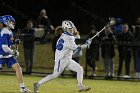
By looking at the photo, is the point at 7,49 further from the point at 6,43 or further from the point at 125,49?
the point at 125,49

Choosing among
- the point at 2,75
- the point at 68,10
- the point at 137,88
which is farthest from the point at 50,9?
the point at 137,88

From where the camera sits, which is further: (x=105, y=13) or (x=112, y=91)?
(x=105, y=13)

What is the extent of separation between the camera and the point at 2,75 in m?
25.3

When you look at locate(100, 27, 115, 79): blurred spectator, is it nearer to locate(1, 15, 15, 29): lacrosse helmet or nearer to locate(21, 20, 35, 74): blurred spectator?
locate(21, 20, 35, 74): blurred spectator

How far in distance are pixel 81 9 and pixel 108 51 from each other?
13.4 m

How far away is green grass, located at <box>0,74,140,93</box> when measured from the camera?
19.7m

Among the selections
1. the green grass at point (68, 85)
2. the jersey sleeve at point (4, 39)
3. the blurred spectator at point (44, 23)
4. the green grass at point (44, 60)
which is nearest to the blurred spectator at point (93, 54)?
the green grass at point (44, 60)

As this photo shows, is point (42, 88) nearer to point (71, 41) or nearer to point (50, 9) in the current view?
point (71, 41)

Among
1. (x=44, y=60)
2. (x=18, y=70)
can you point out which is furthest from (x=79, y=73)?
(x=44, y=60)

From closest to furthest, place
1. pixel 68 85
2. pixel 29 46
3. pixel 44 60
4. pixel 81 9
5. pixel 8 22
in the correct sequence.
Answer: pixel 8 22, pixel 68 85, pixel 29 46, pixel 44 60, pixel 81 9

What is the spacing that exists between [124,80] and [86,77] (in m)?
1.44

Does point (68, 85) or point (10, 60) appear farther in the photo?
point (68, 85)

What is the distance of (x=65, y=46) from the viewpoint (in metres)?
18.9

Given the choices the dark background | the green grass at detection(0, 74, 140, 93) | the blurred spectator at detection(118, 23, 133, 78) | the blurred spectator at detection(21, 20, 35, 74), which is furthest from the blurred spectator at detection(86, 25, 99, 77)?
the dark background
